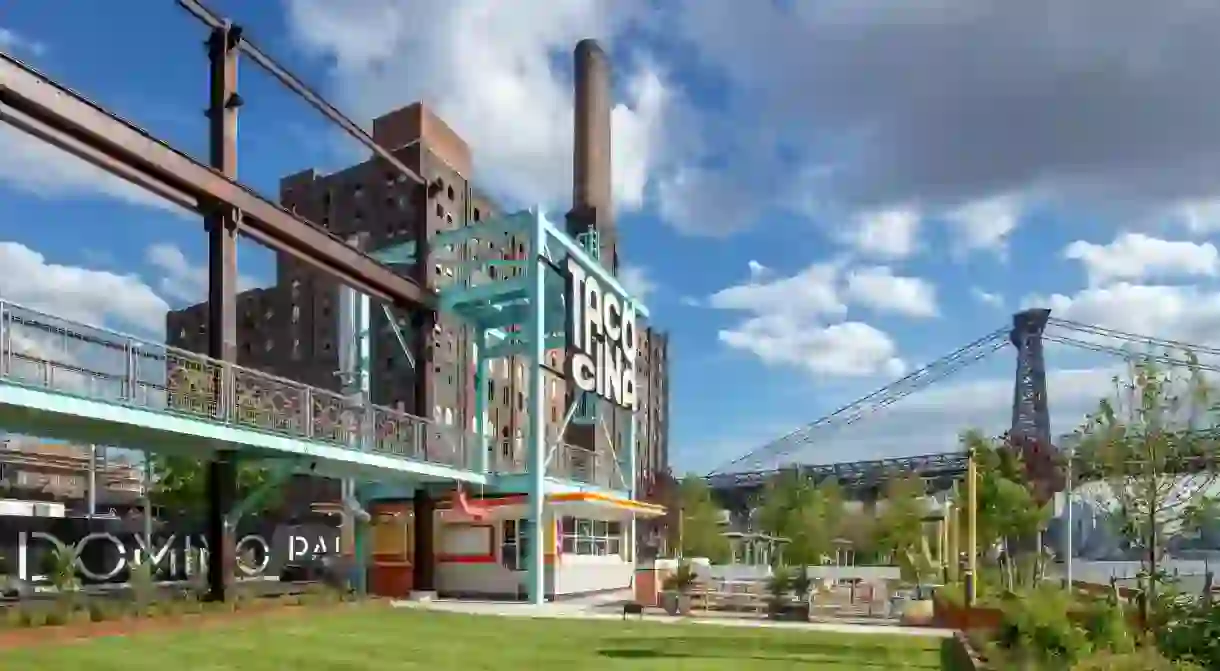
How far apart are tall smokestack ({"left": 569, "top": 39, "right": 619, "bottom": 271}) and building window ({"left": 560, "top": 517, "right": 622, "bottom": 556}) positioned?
65611 mm

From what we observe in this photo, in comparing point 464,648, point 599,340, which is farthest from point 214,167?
point 599,340

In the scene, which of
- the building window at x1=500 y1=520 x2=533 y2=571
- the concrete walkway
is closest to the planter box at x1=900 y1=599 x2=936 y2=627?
the concrete walkway

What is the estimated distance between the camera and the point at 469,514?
32.1 meters

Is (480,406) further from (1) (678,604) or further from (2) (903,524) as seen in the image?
(2) (903,524)

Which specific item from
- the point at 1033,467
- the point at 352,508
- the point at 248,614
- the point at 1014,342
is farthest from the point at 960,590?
the point at 1014,342

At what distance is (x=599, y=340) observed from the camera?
36.1 metres

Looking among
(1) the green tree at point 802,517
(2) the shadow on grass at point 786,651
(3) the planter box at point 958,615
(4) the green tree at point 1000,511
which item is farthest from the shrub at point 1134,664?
(1) the green tree at point 802,517

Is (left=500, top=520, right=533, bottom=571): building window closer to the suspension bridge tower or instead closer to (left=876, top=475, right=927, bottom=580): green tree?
(left=876, top=475, right=927, bottom=580): green tree

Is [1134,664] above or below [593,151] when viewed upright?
below

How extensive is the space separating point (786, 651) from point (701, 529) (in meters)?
58.8

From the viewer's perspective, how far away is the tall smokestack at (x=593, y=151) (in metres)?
104

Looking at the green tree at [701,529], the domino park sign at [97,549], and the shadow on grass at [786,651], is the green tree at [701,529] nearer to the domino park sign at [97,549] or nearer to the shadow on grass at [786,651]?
the domino park sign at [97,549]

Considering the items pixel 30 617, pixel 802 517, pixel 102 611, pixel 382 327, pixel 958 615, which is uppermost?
pixel 382 327

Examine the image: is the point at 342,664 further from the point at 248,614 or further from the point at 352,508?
the point at 352,508
